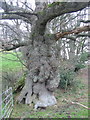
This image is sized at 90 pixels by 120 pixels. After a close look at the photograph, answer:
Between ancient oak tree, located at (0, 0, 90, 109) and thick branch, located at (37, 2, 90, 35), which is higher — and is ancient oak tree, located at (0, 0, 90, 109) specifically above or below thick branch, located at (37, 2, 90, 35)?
A: below

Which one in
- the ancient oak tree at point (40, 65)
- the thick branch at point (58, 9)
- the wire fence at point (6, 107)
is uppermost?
the thick branch at point (58, 9)

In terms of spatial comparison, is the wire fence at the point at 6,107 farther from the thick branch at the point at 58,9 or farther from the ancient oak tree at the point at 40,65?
the thick branch at the point at 58,9

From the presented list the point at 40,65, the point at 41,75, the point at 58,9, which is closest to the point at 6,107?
the point at 41,75

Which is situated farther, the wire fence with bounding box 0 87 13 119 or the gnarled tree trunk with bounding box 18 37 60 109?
the gnarled tree trunk with bounding box 18 37 60 109

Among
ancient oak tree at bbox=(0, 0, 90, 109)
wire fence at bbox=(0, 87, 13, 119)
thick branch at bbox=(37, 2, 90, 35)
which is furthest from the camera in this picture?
ancient oak tree at bbox=(0, 0, 90, 109)

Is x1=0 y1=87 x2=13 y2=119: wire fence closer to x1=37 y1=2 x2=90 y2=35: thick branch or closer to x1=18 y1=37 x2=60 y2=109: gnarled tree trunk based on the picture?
x1=18 y1=37 x2=60 y2=109: gnarled tree trunk

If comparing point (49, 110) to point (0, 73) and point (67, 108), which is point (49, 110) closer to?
point (67, 108)

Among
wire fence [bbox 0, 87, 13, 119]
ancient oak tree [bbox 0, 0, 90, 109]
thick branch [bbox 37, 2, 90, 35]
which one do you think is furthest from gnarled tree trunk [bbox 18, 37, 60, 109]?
thick branch [bbox 37, 2, 90, 35]

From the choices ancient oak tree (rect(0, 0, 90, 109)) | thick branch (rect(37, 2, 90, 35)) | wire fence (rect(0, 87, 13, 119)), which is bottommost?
wire fence (rect(0, 87, 13, 119))

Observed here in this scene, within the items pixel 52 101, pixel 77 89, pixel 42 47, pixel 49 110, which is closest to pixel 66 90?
pixel 77 89

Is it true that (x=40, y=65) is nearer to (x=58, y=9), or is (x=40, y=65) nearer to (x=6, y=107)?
(x=6, y=107)

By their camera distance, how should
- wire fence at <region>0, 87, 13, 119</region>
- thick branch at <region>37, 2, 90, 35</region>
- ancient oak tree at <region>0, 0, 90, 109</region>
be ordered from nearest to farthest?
thick branch at <region>37, 2, 90, 35</region>
wire fence at <region>0, 87, 13, 119</region>
ancient oak tree at <region>0, 0, 90, 109</region>

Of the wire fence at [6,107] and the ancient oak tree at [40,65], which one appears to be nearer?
the wire fence at [6,107]

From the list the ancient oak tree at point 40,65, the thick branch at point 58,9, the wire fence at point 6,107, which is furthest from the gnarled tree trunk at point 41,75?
the thick branch at point 58,9
